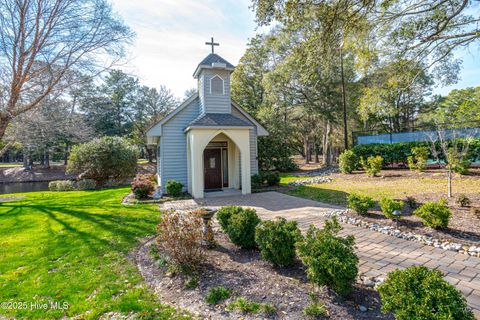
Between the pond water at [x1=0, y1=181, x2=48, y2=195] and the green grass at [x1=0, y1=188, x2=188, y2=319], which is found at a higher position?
the green grass at [x1=0, y1=188, x2=188, y2=319]

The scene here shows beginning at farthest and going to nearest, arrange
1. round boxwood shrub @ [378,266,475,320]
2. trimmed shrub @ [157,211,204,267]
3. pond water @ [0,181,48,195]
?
pond water @ [0,181,48,195], trimmed shrub @ [157,211,204,267], round boxwood shrub @ [378,266,475,320]

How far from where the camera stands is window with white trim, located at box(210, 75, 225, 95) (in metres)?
12.0

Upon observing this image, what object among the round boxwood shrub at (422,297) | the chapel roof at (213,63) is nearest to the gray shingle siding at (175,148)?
the chapel roof at (213,63)

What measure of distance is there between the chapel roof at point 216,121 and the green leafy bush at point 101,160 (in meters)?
10.1

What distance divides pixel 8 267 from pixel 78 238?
1530 mm

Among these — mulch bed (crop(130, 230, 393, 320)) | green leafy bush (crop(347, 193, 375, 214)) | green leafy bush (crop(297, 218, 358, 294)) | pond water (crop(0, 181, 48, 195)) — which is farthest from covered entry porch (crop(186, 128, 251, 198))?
pond water (crop(0, 181, 48, 195))

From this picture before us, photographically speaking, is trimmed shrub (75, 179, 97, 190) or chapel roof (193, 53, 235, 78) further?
trimmed shrub (75, 179, 97, 190)

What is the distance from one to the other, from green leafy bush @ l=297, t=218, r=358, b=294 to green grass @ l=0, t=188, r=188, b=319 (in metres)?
1.84

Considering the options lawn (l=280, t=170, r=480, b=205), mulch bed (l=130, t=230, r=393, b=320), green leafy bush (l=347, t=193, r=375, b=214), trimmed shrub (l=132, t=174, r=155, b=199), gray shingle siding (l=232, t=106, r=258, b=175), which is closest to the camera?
mulch bed (l=130, t=230, r=393, b=320)

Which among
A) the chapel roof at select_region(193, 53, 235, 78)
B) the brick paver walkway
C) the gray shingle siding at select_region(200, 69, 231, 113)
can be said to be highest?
the chapel roof at select_region(193, 53, 235, 78)

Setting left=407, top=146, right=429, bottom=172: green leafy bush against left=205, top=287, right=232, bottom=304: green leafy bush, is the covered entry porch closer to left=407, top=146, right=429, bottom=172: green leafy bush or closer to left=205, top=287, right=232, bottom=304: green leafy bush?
left=205, top=287, right=232, bottom=304: green leafy bush

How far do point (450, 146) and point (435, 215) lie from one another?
995 centimetres

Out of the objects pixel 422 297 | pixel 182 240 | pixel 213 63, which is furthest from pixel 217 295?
pixel 213 63

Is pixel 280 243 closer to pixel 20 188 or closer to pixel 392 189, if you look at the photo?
pixel 392 189
